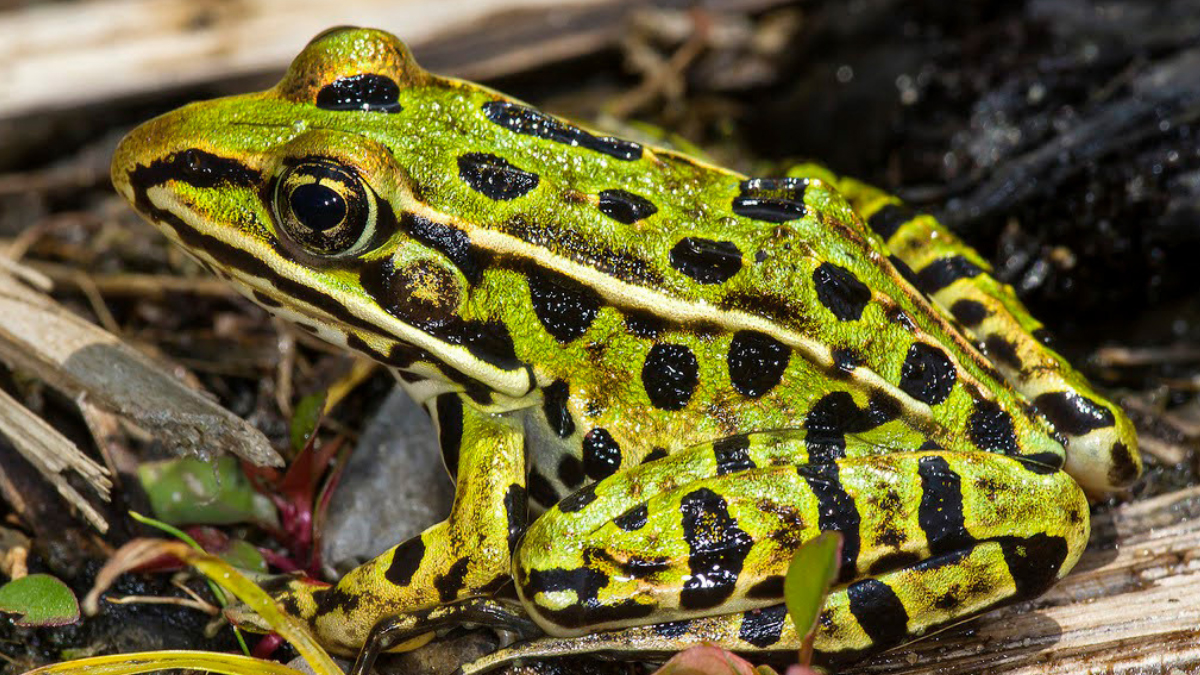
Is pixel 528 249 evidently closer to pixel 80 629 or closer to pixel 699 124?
pixel 80 629

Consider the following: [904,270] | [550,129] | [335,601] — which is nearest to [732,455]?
[904,270]

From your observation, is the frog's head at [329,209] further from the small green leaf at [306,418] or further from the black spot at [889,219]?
the black spot at [889,219]

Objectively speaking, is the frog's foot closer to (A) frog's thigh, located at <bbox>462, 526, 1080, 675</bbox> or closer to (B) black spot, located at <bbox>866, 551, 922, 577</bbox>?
(A) frog's thigh, located at <bbox>462, 526, 1080, 675</bbox>

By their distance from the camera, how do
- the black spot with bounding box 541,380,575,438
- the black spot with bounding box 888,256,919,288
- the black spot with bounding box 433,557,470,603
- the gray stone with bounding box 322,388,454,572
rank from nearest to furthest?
the black spot with bounding box 433,557,470,603, the black spot with bounding box 541,380,575,438, the black spot with bounding box 888,256,919,288, the gray stone with bounding box 322,388,454,572

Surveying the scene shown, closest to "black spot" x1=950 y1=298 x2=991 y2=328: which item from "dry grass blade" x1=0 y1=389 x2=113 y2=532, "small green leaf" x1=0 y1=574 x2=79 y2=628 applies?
"dry grass blade" x1=0 y1=389 x2=113 y2=532

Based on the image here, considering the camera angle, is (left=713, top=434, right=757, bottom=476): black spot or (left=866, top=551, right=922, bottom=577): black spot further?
(left=713, top=434, right=757, bottom=476): black spot

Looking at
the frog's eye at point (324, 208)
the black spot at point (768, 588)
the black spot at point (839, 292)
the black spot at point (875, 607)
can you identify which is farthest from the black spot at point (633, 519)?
the frog's eye at point (324, 208)

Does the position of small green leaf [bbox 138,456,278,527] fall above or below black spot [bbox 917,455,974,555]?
above
